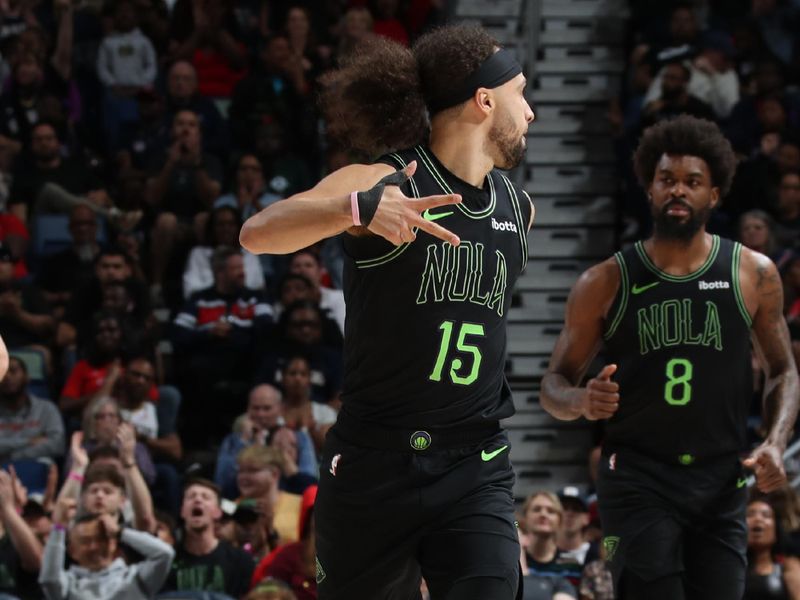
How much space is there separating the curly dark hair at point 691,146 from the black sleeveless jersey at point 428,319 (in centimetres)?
180

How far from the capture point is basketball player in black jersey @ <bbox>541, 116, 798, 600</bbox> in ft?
18.3

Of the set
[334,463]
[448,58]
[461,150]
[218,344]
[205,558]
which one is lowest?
[205,558]

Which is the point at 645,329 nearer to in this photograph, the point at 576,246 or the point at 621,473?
the point at 621,473

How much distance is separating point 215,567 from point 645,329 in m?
3.99

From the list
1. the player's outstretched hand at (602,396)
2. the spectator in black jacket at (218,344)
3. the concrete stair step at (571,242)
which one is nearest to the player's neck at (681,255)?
the player's outstretched hand at (602,396)

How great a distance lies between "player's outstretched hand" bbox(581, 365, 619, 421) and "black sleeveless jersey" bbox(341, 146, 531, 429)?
0.86m

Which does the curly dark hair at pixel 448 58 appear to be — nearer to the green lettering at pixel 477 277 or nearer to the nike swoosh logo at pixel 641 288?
the green lettering at pixel 477 277

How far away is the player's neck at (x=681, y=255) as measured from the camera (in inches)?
233

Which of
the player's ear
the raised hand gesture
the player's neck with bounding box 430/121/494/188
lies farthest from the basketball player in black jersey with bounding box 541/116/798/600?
the raised hand gesture

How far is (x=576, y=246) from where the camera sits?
12.7 meters

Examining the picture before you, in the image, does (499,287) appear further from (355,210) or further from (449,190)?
(355,210)

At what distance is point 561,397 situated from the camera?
563 cm

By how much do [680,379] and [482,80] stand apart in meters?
1.80

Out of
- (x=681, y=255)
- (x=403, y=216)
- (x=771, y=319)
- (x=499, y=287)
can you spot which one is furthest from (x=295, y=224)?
(x=771, y=319)
